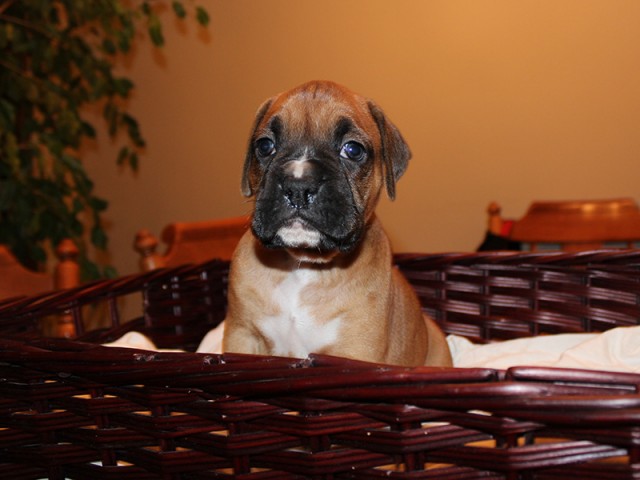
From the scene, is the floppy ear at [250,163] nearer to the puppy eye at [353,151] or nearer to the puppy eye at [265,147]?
the puppy eye at [265,147]

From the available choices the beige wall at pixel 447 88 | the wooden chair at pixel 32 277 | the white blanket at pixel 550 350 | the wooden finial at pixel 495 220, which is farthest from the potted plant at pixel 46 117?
the wooden finial at pixel 495 220

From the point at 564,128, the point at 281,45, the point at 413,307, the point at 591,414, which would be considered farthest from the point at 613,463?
the point at 281,45

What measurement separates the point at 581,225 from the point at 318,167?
5.84 feet

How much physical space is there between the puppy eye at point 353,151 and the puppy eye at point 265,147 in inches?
6.5

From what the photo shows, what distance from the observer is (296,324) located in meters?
1.92

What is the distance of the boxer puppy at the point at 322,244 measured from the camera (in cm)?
168

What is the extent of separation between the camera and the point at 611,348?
218cm

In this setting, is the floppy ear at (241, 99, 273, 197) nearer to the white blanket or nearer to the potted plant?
the white blanket

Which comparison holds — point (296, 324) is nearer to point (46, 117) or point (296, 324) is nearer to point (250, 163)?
point (250, 163)

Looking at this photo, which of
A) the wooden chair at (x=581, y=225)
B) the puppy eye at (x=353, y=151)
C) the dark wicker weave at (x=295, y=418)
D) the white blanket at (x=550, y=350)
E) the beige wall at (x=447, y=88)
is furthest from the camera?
the beige wall at (x=447, y=88)

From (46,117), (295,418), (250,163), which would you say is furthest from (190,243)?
(295,418)

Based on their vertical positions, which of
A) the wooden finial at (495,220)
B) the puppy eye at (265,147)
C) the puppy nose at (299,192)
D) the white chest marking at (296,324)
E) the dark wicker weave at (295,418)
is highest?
the wooden finial at (495,220)

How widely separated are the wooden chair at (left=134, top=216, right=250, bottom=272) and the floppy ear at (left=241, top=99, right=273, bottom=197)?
982 mm

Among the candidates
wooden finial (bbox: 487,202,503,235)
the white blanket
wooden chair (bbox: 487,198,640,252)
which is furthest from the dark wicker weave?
wooden finial (bbox: 487,202,503,235)
